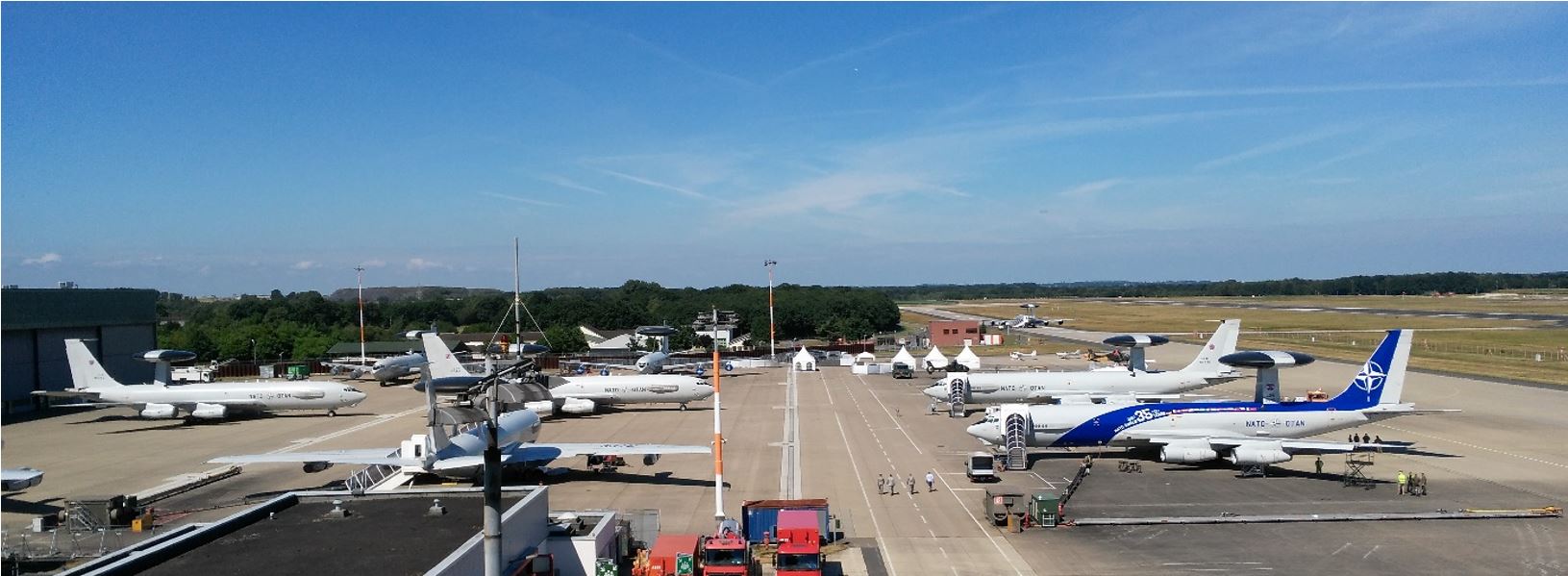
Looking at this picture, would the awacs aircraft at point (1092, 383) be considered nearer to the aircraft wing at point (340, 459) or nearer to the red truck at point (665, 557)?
the aircraft wing at point (340, 459)

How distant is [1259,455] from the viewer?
151 ft

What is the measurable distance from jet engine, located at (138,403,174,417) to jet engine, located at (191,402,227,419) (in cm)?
163

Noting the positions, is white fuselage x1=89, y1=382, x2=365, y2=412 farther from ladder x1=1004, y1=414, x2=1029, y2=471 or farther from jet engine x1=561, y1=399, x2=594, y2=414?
ladder x1=1004, y1=414, x2=1029, y2=471

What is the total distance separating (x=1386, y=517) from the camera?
3675cm

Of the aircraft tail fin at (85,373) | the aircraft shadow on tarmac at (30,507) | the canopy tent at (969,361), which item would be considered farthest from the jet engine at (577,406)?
the canopy tent at (969,361)

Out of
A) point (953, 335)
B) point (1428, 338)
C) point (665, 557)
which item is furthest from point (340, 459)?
point (1428, 338)

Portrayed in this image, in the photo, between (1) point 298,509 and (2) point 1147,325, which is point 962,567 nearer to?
(1) point 298,509

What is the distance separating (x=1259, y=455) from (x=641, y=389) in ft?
154

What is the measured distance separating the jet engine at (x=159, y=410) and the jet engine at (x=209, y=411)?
5.34ft

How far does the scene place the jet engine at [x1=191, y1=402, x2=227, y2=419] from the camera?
72.2 m

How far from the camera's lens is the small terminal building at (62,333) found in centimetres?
8231

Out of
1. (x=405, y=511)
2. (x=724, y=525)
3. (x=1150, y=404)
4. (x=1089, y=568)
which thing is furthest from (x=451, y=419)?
(x=1150, y=404)

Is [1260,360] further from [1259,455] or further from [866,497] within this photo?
[866,497]

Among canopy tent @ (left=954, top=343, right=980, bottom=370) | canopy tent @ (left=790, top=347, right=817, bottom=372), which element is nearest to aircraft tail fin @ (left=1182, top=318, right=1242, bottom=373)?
canopy tent @ (left=954, top=343, right=980, bottom=370)
